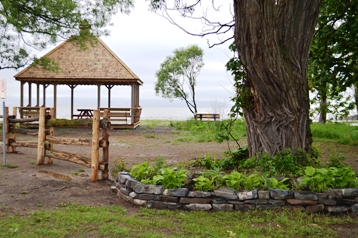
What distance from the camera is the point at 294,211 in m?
5.72

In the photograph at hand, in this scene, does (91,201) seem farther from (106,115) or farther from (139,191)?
(106,115)

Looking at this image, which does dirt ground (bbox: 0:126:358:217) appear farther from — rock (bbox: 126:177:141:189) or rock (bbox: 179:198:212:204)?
rock (bbox: 179:198:212:204)

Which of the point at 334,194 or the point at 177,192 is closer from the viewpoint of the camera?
A: the point at 334,194

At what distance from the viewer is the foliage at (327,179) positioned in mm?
5965

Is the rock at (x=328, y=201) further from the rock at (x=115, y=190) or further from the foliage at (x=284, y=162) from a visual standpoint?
the rock at (x=115, y=190)

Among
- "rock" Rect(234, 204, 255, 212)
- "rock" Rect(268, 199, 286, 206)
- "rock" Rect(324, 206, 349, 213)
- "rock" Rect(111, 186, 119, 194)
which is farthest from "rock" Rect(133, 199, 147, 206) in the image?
"rock" Rect(324, 206, 349, 213)

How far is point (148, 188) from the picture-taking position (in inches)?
241

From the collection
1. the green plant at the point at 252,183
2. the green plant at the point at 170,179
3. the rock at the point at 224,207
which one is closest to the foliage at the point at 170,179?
the green plant at the point at 170,179

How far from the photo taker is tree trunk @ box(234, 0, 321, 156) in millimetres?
6477

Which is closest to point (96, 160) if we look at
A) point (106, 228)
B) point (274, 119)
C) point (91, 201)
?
point (91, 201)

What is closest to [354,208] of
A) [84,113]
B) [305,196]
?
[305,196]

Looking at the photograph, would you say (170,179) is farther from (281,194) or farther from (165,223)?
(281,194)

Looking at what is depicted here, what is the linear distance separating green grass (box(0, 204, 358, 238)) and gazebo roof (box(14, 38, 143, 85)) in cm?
1758

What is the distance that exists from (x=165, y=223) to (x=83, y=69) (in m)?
19.4
